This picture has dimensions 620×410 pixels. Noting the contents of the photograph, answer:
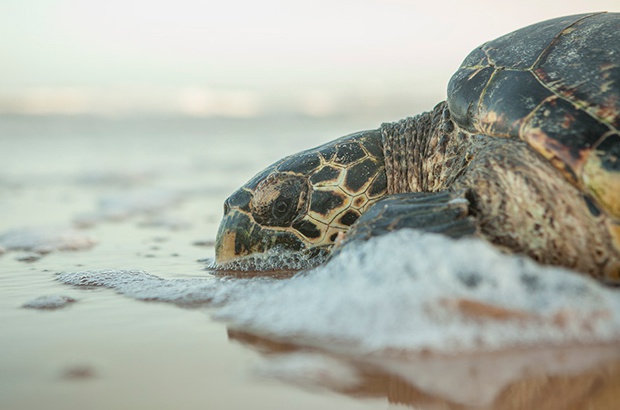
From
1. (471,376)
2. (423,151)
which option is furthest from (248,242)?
(471,376)

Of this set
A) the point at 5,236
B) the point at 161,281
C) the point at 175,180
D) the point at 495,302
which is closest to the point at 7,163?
the point at 175,180

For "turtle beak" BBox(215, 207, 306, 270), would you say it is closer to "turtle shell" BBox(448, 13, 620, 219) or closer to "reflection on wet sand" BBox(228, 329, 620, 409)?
"turtle shell" BBox(448, 13, 620, 219)

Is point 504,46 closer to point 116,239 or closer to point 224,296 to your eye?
point 224,296

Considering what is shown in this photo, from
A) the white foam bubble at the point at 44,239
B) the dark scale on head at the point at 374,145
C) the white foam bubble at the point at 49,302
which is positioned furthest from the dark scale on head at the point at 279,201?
the white foam bubble at the point at 44,239

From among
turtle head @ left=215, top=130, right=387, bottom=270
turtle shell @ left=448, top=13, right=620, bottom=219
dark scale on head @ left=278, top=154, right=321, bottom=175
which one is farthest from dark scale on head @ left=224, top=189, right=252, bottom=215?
turtle shell @ left=448, top=13, right=620, bottom=219

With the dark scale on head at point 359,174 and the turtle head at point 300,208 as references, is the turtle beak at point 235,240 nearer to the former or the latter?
the turtle head at point 300,208

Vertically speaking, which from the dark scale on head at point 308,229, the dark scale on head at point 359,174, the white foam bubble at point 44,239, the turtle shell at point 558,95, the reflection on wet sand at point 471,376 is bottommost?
the reflection on wet sand at point 471,376
